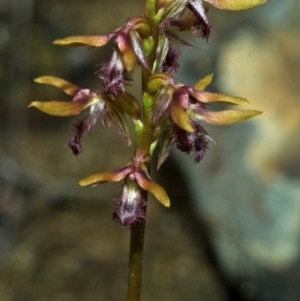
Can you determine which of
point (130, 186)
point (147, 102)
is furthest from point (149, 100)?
point (130, 186)

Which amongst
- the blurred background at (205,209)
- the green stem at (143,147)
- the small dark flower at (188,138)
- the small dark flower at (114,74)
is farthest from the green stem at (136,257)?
the blurred background at (205,209)

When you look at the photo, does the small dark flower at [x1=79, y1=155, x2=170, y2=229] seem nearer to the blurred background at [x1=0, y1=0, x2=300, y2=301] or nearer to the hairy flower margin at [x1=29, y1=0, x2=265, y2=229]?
the hairy flower margin at [x1=29, y1=0, x2=265, y2=229]

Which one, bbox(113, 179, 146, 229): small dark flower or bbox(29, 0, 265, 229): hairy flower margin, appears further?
bbox(113, 179, 146, 229): small dark flower

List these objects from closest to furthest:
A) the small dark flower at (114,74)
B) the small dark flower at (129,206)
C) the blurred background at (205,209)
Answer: the small dark flower at (114,74)
the small dark flower at (129,206)
the blurred background at (205,209)

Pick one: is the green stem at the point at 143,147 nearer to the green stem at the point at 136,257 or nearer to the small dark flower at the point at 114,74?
the green stem at the point at 136,257

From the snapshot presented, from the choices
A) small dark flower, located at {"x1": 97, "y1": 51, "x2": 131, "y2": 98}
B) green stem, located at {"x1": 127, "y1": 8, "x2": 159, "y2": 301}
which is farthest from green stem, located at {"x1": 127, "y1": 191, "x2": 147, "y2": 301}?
small dark flower, located at {"x1": 97, "y1": 51, "x2": 131, "y2": 98}

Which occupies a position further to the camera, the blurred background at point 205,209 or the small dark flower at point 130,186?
the blurred background at point 205,209

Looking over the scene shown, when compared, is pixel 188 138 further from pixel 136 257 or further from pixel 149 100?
pixel 136 257
